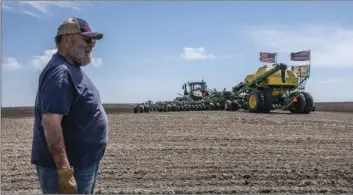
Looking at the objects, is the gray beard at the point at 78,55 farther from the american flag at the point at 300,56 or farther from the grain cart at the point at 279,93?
the american flag at the point at 300,56

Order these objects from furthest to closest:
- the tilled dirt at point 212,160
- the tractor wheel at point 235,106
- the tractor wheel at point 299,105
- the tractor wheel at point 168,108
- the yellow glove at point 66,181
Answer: the tractor wheel at point 168,108
the tractor wheel at point 235,106
the tractor wheel at point 299,105
the tilled dirt at point 212,160
the yellow glove at point 66,181

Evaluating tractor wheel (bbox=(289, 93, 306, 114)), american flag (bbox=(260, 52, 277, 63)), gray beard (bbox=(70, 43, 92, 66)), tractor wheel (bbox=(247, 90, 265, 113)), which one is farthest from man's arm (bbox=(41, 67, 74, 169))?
american flag (bbox=(260, 52, 277, 63))

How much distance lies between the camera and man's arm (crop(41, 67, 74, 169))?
334 centimetres

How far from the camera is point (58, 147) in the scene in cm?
334

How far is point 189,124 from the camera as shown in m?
15.7

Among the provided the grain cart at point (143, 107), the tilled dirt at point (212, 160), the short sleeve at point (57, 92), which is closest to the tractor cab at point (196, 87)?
the grain cart at point (143, 107)

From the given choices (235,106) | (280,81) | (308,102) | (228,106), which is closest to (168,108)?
(228,106)

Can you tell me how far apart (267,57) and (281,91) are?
2.26m

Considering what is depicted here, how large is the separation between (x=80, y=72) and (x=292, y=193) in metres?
3.65

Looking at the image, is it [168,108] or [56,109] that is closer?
[56,109]

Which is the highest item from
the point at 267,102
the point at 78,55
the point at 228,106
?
the point at 78,55

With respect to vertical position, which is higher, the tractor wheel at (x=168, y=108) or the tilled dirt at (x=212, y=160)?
the tractor wheel at (x=168, y=108)

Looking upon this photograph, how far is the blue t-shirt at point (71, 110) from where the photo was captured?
11.2ft

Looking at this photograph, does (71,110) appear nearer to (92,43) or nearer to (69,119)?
(69,119)
